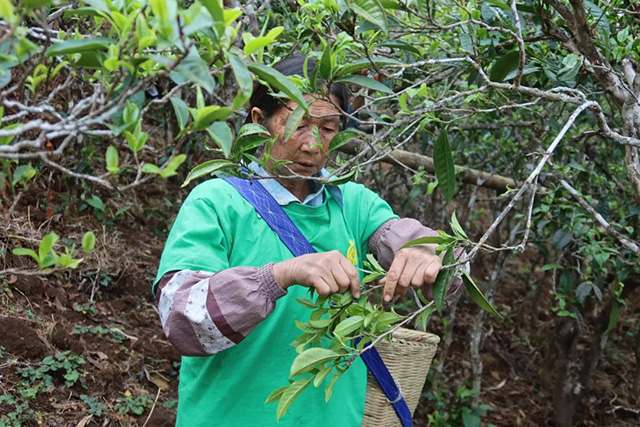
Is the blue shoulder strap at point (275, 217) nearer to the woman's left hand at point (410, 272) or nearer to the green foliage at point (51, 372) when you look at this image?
the woman's left hand at point (410, 272)

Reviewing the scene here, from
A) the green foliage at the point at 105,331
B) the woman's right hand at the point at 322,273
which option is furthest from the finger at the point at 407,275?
the green foliage at the point at 105,331

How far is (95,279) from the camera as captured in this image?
12.7ft

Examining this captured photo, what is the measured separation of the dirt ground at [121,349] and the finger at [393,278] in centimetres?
197

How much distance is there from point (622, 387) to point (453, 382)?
1.35 meters

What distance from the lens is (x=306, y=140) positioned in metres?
1.91

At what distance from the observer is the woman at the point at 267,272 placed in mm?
1626

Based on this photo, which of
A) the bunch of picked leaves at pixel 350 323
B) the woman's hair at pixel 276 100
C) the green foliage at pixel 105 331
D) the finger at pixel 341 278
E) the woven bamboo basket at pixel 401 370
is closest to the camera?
the bunch of picked leaves at pixel 350 323

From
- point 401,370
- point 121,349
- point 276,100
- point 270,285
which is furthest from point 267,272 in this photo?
point 121,349

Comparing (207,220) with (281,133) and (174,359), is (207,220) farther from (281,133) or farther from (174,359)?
(174,359)

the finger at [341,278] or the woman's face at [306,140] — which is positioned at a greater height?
the woman's face at [306,140]

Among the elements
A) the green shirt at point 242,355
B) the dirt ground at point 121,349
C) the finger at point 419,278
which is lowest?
the dirt ground at point 121,349

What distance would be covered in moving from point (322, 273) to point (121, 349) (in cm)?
240

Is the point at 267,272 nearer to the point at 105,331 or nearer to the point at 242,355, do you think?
the point at 242,355

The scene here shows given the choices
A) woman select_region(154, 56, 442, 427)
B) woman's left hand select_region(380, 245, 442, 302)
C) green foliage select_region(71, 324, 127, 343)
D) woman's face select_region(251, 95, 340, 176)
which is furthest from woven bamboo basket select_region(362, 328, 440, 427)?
green foliage select_region(71, 324, 127, 343)
